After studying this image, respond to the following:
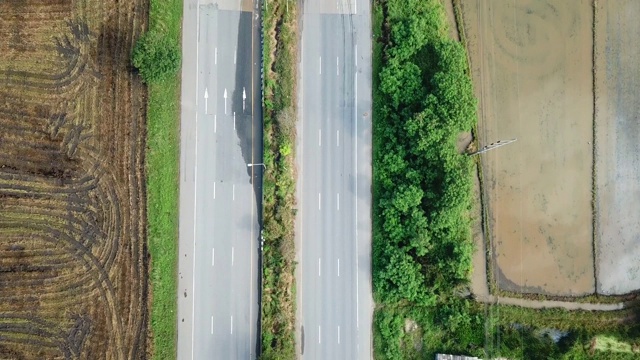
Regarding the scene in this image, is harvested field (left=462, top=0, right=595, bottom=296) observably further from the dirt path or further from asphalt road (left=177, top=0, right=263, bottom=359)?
asphalt road (left=177, top=0, right=263, bottom=359)

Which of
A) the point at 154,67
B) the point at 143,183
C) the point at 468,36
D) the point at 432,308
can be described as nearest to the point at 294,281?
the point at 432,308

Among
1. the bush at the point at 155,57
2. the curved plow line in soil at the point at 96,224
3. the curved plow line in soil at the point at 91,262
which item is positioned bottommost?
the curved plow line in soil at the point at 91,262

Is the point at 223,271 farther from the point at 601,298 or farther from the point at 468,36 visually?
the point at 601,298

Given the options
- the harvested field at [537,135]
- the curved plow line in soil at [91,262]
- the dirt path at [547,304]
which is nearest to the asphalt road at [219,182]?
the curved plow line in soil at [91,262]

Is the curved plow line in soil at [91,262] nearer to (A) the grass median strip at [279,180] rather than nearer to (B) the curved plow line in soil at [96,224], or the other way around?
(B) the curved plow line in soil at [96,224]

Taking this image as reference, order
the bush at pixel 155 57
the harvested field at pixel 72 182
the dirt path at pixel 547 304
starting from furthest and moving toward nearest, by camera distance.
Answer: the dirt path at pixel 547 304
the harvested field at pixel 72 182
the bush at pixel 155 57
